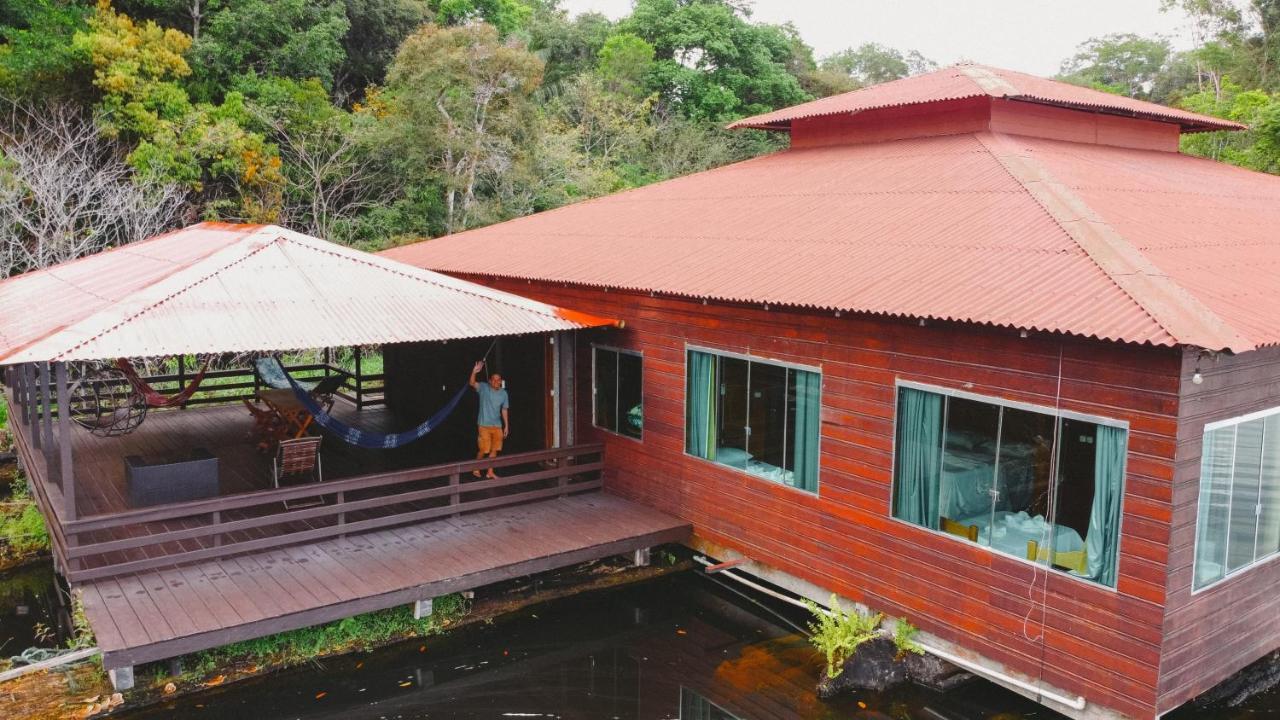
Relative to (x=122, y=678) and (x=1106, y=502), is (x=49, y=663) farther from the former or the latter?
(x=1106, y=502)

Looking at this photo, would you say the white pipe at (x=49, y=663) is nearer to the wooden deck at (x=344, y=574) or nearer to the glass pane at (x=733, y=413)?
the wooden deck at (x=344, y=574)

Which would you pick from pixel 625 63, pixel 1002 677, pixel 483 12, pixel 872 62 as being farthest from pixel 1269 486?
pixel 872 62

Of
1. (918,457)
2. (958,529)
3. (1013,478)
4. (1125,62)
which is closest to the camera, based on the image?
(1013,478)

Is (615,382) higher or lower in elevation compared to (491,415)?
higher

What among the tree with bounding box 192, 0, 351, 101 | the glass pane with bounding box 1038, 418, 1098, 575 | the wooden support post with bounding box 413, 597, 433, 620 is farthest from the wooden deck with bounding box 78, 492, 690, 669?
the tree with bounding box 192, 0, 351, 101

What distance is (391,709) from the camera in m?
7.01

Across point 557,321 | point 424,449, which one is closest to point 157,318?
point 557,321

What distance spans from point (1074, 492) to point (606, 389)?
5.61 metres

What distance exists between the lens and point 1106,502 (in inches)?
241

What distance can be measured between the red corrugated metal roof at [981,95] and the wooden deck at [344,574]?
20.0 feet

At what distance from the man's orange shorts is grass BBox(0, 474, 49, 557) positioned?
5.04m

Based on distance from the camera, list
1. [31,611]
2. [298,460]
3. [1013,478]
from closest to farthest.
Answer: [1013,478] < [31,611] < [298,460]

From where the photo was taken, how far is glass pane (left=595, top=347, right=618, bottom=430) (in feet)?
34.4

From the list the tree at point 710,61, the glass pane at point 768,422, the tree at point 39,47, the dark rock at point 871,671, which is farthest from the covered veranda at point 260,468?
the tree at point 710,61
